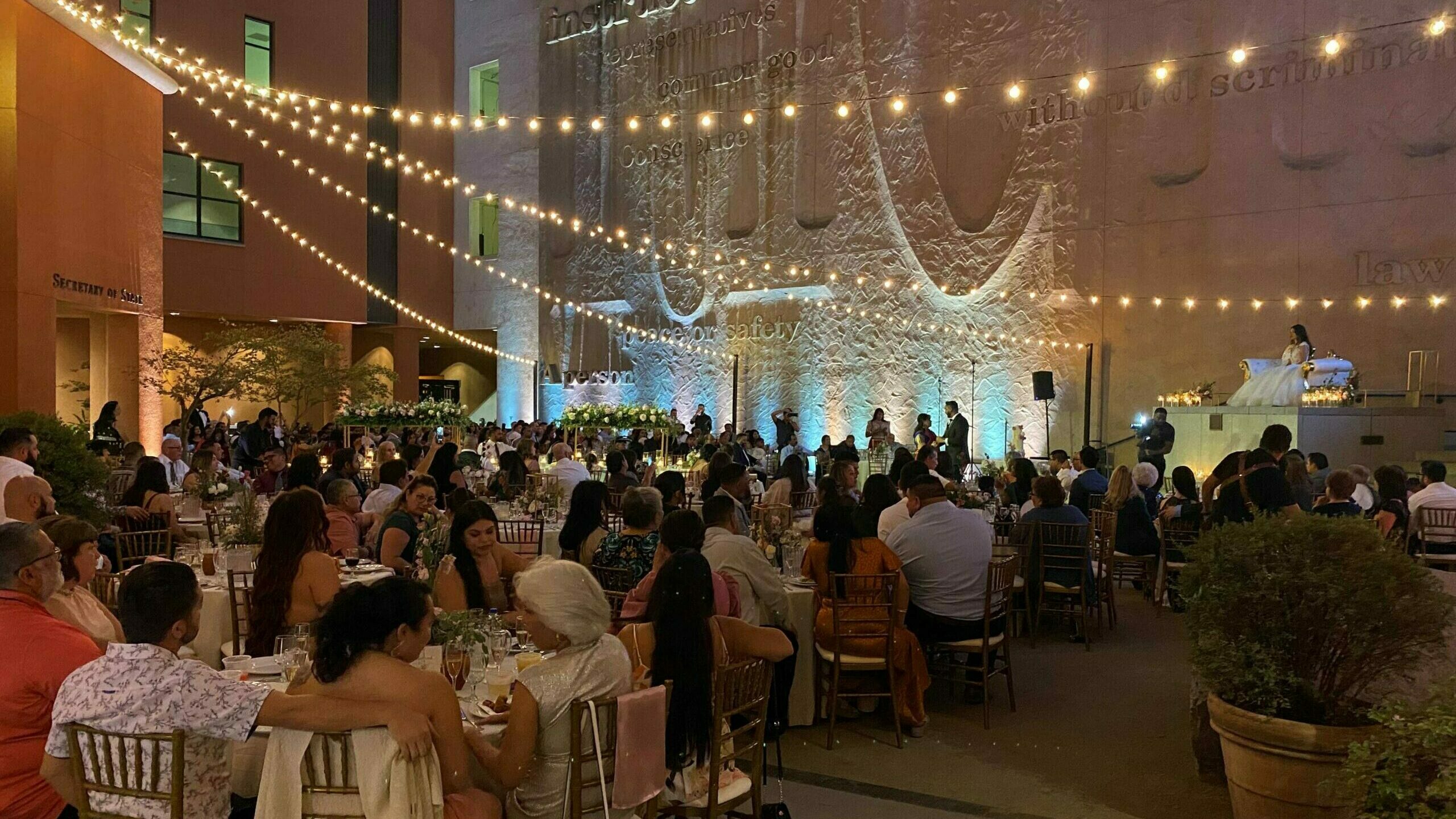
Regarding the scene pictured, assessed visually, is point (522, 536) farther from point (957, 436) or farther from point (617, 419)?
point (957, 436)

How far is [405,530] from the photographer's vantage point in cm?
545

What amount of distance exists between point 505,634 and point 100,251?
10375 millimetres

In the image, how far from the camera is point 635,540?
4957 millimetres

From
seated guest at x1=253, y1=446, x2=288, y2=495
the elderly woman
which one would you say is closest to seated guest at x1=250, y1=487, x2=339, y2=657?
the elderly woman

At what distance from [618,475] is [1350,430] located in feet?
26.0

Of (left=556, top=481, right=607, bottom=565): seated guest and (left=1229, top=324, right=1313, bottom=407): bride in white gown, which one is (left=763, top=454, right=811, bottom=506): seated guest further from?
(left=1229, top=324, right=1313, bottom=407): bride in white gown

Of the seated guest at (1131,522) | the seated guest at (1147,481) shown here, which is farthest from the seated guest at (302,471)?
the seated guest at (1147,481)

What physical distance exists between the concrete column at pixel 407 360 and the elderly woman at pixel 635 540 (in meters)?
18.9

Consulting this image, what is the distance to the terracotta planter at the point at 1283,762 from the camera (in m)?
3.54

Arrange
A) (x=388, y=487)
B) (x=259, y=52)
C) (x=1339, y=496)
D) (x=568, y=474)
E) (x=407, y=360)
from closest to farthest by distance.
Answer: (x=1339, y=496) → (x=388, y=487) → (x=568, y=474) → (x=259, y=52) → (x=407, y=360)

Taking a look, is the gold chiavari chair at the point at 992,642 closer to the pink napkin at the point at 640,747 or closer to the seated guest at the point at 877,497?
the seated guest at the point at 877,497

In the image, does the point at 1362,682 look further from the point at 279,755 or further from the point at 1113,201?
the point at 1113,201

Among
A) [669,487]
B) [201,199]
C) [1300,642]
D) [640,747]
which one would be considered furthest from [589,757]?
[201,199]

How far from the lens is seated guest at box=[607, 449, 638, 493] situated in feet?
30.7
